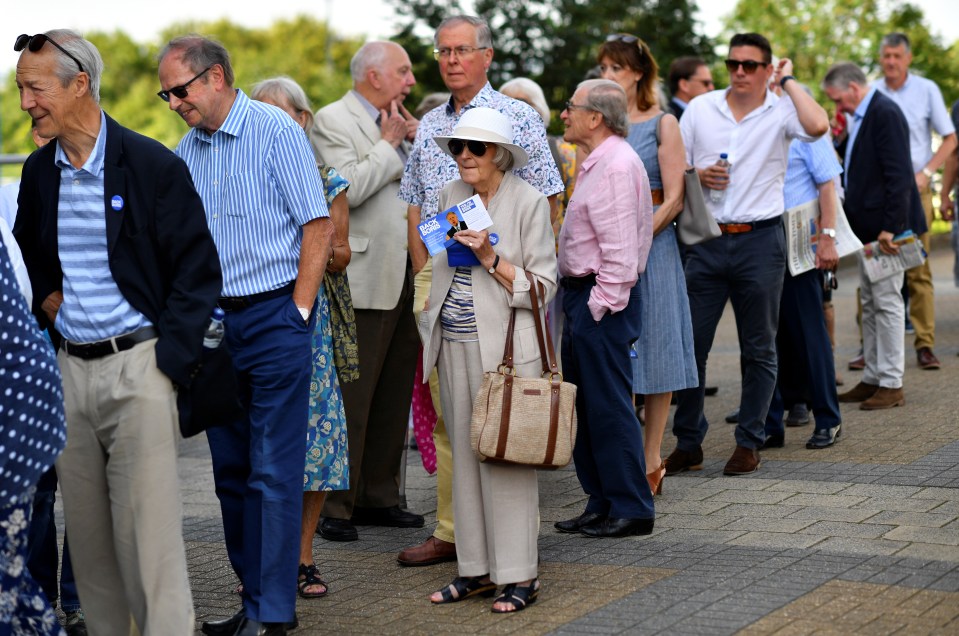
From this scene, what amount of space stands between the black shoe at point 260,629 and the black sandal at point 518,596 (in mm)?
815

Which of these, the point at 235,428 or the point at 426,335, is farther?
the point at 426,335

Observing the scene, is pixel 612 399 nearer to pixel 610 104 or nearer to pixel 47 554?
pixel 610 104

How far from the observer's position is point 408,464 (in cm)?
848

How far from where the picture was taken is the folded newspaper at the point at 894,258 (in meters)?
9.03

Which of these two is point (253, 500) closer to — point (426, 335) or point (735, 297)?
point (426, 335)

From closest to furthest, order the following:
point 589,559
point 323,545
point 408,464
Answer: point 589,559 → point 323,545 → point 408,464

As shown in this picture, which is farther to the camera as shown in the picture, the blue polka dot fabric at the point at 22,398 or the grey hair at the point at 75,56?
the grey hair at the point at 75,56

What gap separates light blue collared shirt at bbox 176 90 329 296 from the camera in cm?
500

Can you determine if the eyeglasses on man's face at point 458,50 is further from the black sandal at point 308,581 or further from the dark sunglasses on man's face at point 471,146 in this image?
the black sandal at point 308,581

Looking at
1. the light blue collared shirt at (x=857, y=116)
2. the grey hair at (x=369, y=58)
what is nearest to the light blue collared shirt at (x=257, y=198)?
the grey hair at (x=369, y=58)

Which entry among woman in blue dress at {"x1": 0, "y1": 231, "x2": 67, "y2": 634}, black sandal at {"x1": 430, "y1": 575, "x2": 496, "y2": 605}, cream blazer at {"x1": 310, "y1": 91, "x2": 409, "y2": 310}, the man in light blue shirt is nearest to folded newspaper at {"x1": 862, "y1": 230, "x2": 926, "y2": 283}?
the man in light blue shirt

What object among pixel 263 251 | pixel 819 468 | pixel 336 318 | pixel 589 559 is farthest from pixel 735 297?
pixel 263 251

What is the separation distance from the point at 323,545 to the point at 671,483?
77.4 inches

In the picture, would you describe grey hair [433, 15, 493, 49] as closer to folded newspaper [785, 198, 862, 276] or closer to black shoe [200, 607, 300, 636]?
folded newspaper [785, 198, 862, 276]
